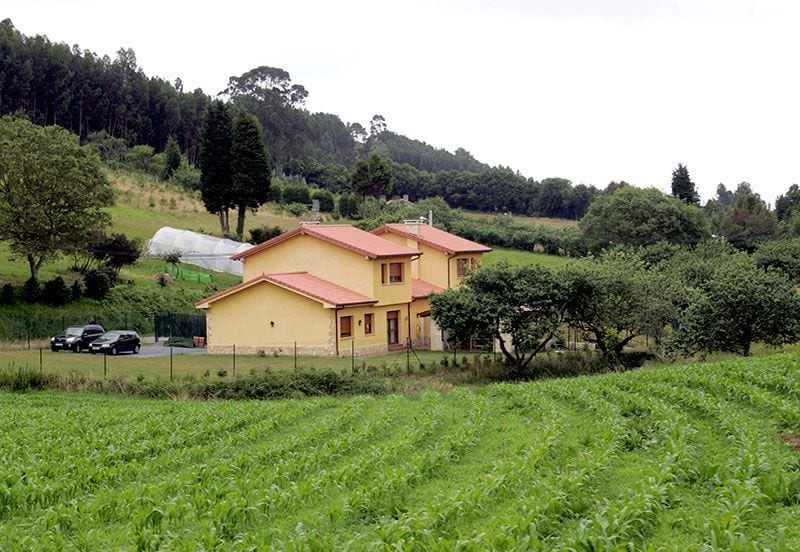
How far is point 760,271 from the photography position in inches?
1694

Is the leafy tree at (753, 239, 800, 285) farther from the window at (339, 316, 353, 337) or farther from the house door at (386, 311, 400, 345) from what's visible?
the window at (339, 316, 353, 337)

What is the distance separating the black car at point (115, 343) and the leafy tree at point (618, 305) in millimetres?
20168

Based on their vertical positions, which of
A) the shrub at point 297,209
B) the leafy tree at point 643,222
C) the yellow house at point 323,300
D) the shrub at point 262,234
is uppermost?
the shrub at point 297,209

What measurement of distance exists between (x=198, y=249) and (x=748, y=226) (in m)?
59.8

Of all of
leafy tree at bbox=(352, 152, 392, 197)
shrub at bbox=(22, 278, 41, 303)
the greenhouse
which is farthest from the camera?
leafy tree at bbox=(352, 152, 392, 197)

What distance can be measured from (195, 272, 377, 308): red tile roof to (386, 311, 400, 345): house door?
272 centimetres

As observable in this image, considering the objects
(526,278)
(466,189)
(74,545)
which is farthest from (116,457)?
(466,189)

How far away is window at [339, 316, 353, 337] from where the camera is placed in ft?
151

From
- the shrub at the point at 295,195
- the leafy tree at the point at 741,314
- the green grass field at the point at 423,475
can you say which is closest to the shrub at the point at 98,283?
the green grass field at the point at 423,475

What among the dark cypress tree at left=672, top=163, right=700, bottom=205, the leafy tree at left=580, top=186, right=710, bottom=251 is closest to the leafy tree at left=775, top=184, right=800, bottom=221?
the dark cypress tree at left=672, top=163, right=700, bottom=205

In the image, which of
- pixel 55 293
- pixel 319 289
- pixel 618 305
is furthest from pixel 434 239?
pixel 55 293

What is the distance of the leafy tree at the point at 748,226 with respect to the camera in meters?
97.2

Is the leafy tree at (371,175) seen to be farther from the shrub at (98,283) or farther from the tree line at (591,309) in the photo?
the tree line at (591,309)

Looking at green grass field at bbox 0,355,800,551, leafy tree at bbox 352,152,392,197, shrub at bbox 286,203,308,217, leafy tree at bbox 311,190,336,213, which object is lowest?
green grass field at bbox 0,355,800,551
